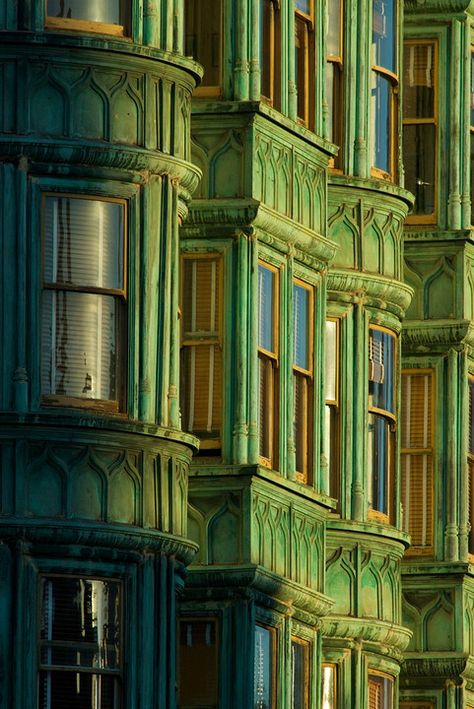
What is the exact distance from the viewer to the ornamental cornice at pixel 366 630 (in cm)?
4309

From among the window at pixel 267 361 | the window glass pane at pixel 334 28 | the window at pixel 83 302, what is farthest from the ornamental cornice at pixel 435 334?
the window at pixel 83 302

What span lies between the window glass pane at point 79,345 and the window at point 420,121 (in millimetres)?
10960

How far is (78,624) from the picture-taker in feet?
121

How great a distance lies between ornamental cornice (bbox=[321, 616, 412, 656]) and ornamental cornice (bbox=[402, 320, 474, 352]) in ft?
14.2

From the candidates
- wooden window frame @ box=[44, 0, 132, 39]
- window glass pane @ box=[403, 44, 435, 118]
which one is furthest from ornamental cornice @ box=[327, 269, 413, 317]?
wooden window frame @ box=[44, 0, 132, 39]

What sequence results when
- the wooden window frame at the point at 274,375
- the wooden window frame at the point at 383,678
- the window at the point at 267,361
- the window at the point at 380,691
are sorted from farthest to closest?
the window at the point at 380,691
the wooden window frame at the point at 383,678
the wooden window frame at the point at 274,375
the window at the point at 267,361

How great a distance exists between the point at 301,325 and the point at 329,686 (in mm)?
4332

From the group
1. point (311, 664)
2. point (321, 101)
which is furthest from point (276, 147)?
point (311, 664)

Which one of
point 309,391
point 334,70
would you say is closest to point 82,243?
point 309,391

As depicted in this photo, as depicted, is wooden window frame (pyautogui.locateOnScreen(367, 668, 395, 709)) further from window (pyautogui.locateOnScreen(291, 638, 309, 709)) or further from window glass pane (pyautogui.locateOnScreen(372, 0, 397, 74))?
window glass pane (pyautogui.locateOnScreen(372, 0, 397, 74))

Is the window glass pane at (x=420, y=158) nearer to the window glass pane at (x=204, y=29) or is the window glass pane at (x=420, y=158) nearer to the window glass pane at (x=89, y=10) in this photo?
the window glass pane at (x=204, y=29)

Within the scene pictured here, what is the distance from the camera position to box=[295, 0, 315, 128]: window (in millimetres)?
42406

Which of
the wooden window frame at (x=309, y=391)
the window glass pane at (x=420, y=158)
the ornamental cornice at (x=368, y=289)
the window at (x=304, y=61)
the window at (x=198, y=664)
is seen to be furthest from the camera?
the window glass pane at (x=420, y=158)

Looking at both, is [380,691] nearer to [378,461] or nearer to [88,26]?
[378,461]
